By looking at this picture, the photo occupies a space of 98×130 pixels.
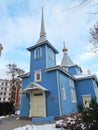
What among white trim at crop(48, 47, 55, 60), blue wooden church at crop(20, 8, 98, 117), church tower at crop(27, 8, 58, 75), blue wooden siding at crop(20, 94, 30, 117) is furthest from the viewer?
white trim at crop(48, 47, 55, 60)

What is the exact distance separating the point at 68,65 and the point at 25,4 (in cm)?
2352

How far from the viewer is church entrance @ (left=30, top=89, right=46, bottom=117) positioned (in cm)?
1350

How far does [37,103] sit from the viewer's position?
14086 mm

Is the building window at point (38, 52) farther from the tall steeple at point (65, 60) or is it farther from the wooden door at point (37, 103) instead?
the tall steeple at point (65, 60)

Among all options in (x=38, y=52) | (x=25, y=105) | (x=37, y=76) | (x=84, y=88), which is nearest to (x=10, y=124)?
(x=25, y=105)

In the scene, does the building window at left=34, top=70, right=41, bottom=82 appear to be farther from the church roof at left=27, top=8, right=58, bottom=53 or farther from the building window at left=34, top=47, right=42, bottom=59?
the church roof at left=27, top=8, right=58, bottom=53

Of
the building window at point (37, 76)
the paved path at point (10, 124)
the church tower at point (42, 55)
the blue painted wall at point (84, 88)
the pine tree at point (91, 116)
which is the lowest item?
the paved path at point (10, 124)

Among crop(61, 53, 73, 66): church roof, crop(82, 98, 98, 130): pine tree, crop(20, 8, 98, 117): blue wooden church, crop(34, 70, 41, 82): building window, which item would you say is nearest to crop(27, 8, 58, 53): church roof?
crop(20, 8, 98, 117): blue wooden church

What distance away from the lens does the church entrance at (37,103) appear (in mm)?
13499

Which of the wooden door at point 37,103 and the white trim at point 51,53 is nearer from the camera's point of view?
the wooden door at point 37,103

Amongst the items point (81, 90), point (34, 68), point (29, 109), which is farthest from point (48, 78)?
point (81, 90)

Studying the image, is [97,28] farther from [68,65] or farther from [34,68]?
[68,65]

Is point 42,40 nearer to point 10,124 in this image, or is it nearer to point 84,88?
point 84,88

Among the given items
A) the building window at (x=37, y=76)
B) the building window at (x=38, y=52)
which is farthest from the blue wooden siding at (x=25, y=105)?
the building window at (x=38, y=52)
